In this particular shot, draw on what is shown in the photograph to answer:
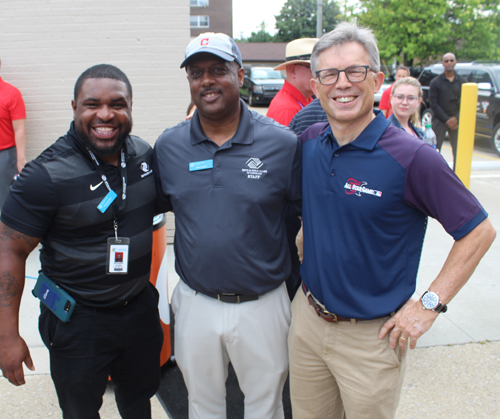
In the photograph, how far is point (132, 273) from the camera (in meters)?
2.18

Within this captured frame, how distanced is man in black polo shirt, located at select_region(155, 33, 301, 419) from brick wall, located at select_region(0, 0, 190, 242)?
127 inches

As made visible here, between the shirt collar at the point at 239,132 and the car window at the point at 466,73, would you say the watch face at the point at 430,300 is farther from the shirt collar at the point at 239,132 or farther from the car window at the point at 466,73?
the car window at the point at 466,73

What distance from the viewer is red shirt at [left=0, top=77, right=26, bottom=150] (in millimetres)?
4828

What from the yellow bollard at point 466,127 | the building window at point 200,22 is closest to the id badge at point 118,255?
the yellow bollard at point 466,127

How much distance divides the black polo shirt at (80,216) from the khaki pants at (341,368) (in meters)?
0.86

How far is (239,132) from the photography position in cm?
219

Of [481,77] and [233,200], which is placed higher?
[481,77]

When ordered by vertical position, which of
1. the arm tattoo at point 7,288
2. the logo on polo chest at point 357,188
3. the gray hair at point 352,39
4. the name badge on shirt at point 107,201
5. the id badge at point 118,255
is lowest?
the arm tattoo at point 7,288

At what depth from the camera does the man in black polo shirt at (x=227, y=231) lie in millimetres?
2104

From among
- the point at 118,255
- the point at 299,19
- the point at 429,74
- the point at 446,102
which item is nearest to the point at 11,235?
the point at 118,255

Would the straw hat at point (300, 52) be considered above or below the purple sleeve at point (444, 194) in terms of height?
above

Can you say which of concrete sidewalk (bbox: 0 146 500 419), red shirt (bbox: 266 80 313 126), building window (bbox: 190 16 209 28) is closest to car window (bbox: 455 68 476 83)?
concrete sidewalk (bbox: 0 146 500 419)

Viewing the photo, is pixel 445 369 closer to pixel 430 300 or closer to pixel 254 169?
pixel 430 300

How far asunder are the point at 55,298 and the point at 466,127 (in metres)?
7.55
